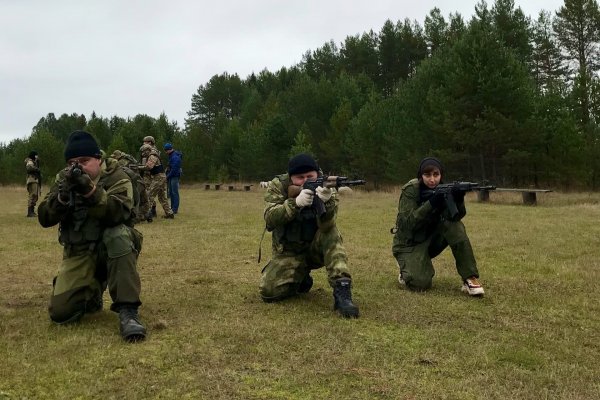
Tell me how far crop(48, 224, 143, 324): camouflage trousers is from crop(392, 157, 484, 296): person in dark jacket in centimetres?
270

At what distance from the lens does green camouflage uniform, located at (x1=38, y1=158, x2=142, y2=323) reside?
13.1ft

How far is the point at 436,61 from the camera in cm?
2734

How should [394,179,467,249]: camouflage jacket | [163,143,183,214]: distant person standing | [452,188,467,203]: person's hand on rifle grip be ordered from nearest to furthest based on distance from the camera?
1. [452,188,467,203]: person's hand on rifle grip
2. [394,179,467,249]: camouflage jacket
3. [163,143,183,214]: distant person standing

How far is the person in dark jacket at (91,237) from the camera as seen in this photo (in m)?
3.93

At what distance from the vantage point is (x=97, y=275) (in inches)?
168

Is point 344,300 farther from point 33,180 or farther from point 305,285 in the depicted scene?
point 33,180

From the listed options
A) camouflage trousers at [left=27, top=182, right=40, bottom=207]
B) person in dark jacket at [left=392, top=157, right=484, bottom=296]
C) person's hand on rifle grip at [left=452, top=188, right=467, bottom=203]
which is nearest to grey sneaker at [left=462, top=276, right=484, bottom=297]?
person in dark jacket at [left=392, top=157, right=484, bottom=296]

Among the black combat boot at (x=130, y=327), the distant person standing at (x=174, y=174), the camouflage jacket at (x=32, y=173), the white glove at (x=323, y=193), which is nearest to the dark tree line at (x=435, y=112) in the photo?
the distant person standing at (x=174, y=174)

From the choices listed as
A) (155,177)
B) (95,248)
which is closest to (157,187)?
(155,177)

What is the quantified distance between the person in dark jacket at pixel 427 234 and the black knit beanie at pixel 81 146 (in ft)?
9.82

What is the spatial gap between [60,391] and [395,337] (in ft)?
7.10

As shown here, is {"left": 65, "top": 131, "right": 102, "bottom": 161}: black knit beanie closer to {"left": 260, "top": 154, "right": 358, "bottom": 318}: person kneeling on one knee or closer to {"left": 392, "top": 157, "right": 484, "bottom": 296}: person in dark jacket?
{"left": 260, "top": 154, "right": 358, "bottom": 318}: person kneeling on one knee

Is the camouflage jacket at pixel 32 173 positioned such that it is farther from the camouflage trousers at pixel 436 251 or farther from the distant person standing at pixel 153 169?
the camouflage trousers at pixel 436 251

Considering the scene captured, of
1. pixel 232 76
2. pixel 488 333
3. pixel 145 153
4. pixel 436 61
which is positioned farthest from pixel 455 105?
pixel 232 76
